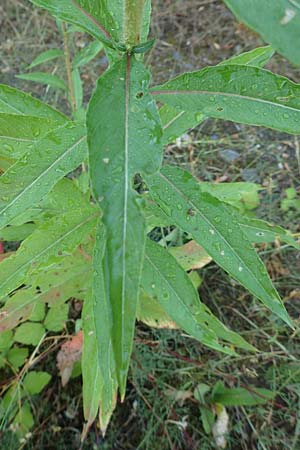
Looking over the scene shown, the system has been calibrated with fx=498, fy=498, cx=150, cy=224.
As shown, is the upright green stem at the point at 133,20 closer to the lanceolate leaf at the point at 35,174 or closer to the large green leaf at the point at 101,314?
the lanceolate leaf at the point at 35,174

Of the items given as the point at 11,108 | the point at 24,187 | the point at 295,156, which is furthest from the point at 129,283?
the point at 295,156

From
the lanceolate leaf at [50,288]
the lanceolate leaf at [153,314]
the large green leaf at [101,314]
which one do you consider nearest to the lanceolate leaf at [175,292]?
the large green leaf at [101,314]

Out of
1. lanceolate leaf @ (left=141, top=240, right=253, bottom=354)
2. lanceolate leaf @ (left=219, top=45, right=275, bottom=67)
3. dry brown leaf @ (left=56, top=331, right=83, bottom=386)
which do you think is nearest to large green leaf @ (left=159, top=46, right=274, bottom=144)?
lanceolate leaf @ (left=219, top=45, right=275, bottom=67)

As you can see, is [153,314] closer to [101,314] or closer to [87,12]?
[101,314]

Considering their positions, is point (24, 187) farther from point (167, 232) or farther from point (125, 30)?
point (167, 232)

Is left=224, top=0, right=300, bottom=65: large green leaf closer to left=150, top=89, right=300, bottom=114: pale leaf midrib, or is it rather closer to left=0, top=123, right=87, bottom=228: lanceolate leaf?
left=150, top=89, right=300, bottom=114: pale leaf midrib

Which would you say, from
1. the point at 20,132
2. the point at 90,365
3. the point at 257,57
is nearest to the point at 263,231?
the point at 257,57

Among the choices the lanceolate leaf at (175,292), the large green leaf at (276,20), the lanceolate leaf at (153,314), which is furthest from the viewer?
the lanceolate leaf at (153,314)
